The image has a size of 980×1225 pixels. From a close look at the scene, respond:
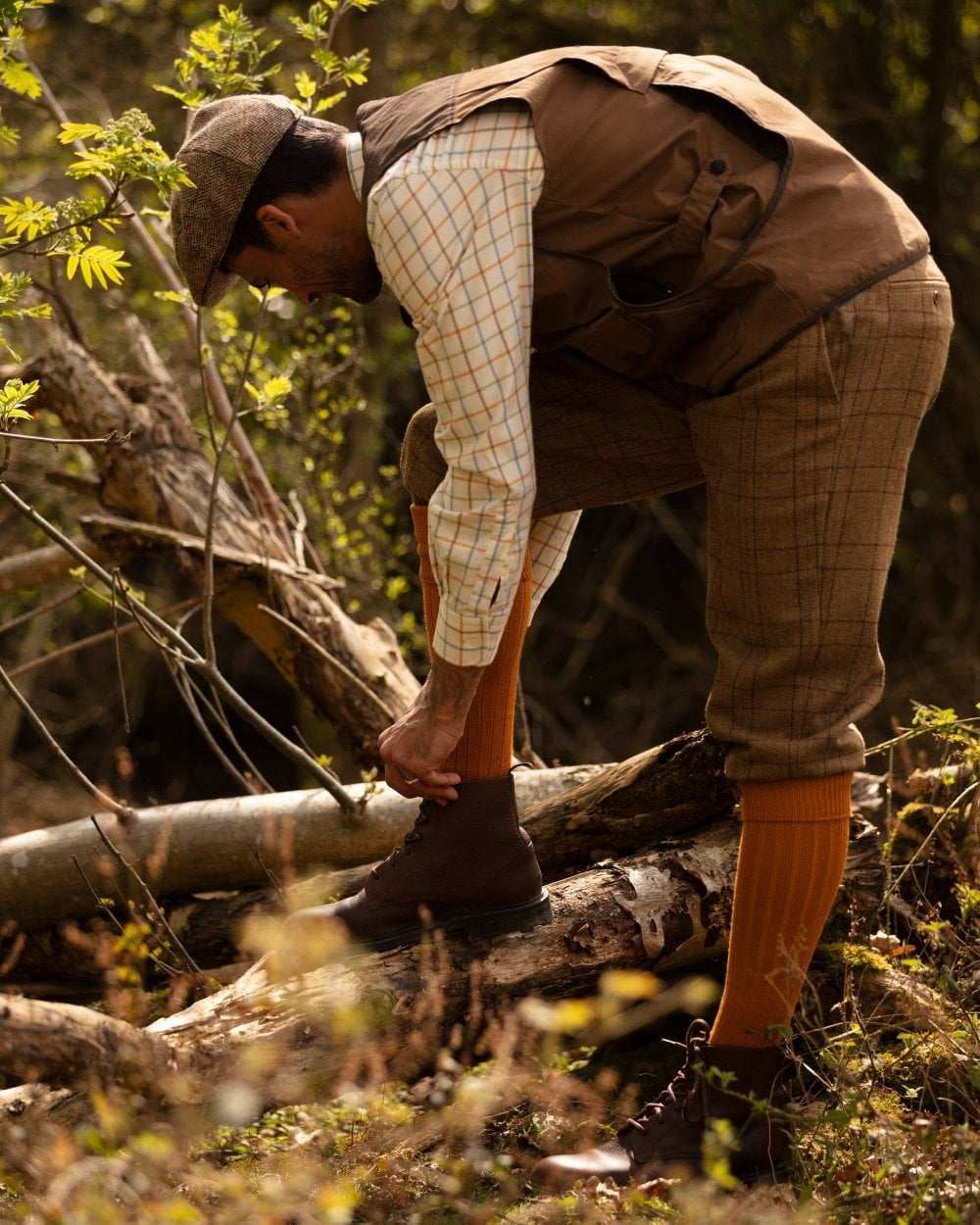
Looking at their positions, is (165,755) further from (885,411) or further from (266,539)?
(885,411)

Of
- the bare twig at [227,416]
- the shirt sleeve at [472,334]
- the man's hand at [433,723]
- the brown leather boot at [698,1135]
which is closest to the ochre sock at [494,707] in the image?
the man's hand at [433,723]

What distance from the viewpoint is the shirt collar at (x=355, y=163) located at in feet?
6.64

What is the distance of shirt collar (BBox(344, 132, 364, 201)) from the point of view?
2025mm

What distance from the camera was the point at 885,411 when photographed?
2021mm

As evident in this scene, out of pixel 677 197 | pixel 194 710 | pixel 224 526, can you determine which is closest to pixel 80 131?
pixel 677 197

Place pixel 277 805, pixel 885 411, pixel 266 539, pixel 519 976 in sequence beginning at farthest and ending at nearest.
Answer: pixel 266 539 < pixel 277 805 < pixel 519 976 < pixel 885 411

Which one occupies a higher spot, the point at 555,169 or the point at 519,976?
the point at 555,169

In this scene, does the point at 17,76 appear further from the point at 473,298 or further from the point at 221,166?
the point at 473,298

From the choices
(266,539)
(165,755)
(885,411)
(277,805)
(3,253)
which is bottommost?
Answer: (165,755)

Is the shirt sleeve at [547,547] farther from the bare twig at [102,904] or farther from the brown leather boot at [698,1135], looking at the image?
the bare twig at [102,904]

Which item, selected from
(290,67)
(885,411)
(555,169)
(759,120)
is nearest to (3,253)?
(555,169)

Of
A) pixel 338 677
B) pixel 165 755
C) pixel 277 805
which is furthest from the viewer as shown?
pixel 165 755

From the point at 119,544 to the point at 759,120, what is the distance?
243 centimetres

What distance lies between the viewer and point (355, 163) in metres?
2.03
